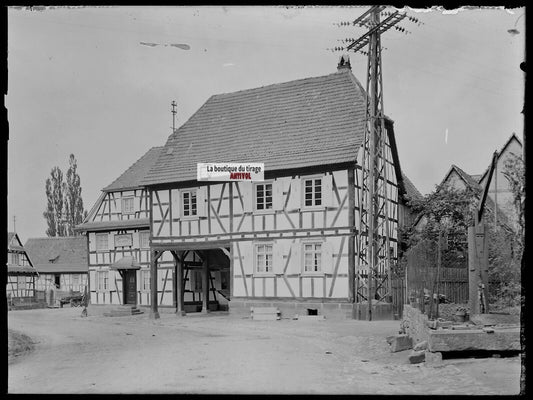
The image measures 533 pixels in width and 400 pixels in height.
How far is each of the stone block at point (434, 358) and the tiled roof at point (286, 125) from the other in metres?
10.8

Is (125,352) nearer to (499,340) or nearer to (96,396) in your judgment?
(96,396)

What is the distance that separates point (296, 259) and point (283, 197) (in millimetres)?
2167

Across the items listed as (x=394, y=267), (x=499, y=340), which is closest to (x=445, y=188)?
(x=394, y=267)

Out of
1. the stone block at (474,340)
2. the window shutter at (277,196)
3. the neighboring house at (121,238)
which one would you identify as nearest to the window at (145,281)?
the neighboring house at (121,238)

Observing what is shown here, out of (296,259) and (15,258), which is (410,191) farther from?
(15,258)

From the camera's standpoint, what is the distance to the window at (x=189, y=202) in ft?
76.1

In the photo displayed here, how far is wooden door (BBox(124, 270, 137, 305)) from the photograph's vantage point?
2655cm

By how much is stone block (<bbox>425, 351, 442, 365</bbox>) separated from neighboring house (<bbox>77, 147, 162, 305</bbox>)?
6189 millimetres

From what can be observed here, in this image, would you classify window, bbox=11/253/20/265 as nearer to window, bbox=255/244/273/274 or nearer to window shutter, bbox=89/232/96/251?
window shutter, bbox=89/232/96/251

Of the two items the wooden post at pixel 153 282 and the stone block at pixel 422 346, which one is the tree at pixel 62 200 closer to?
the stone block at pixel 422 346

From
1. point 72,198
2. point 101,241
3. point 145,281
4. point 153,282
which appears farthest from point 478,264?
point 145,281

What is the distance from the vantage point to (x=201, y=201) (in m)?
23.1

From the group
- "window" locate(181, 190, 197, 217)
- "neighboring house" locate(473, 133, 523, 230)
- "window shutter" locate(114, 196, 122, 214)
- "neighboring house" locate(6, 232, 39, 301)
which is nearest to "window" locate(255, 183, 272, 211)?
"window" locate(181, 190, 197, 217)
